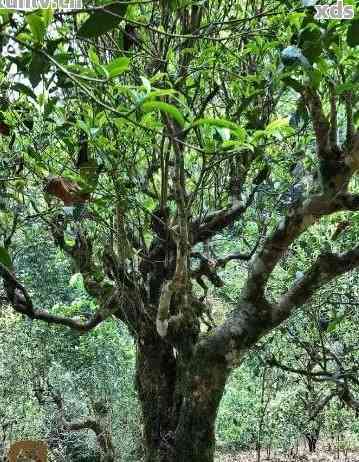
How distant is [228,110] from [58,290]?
185 inches

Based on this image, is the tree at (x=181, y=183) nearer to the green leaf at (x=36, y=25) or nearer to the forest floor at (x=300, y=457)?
the green leaf at (x=36, y=25)

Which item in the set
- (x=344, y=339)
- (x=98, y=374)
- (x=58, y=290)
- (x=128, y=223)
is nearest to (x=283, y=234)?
(x=128, y=223)

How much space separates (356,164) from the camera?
2152 mm

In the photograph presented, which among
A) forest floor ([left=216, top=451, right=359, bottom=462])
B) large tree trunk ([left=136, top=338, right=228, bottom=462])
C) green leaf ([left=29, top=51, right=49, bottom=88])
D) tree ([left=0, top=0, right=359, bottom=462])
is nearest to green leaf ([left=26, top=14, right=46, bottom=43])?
green leaf ([left=29, top=51, right=49, bottom=88])

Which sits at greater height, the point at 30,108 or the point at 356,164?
the point at 30,108

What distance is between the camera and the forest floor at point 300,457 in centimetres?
784

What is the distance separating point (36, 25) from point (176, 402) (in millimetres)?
2497

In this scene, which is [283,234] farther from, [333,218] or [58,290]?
[58,290]

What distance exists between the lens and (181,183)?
2.14 metres

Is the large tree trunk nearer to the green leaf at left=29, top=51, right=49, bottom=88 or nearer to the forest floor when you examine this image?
the green leaf at left=29, top=51, right=49, bottom=88

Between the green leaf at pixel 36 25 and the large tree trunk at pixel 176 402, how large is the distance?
86.7 inches

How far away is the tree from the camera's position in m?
1.83

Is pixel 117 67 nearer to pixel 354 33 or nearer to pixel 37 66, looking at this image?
pixel 37 66

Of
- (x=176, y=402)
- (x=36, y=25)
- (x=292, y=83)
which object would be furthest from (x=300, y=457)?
(x=36, y=25)
